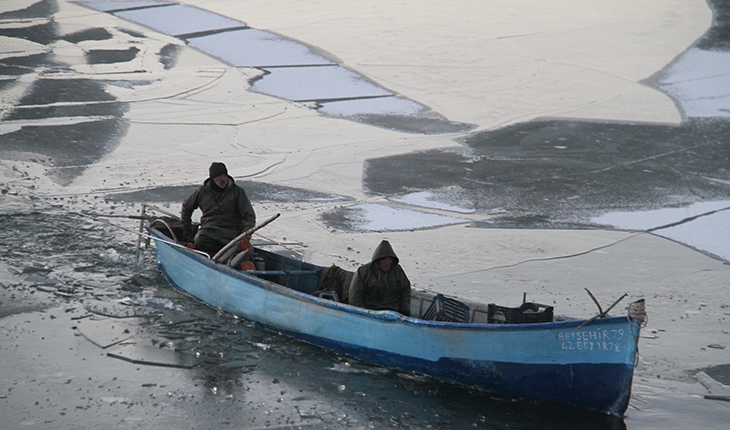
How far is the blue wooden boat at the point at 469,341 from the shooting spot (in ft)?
22.8

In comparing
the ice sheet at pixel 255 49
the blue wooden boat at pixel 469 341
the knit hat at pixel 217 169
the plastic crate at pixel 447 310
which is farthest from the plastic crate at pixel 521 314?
the ice sheet at pixel 255 49

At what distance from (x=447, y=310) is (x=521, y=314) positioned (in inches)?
35.8

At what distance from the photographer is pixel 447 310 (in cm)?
827

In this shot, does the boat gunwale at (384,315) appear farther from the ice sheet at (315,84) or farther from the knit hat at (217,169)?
the ice sheet at (315,84)

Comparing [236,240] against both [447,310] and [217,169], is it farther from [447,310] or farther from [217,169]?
[447,310]

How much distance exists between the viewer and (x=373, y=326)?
7.83 meters

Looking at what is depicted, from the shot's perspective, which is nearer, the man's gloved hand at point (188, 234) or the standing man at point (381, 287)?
the standing man at point (381, 287)

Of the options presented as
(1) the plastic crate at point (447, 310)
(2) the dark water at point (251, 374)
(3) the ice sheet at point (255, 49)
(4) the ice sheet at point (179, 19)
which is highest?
(4) the ice sheet at point (179, 19)

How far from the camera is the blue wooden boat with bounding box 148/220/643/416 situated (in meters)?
6.94

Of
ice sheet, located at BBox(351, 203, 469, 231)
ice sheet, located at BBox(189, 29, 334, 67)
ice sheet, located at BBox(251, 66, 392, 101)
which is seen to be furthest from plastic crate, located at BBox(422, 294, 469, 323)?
ice sheet, located at BBox(189, 29, 334, 67)

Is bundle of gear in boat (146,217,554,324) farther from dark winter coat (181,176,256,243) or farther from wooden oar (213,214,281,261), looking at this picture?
dark winter coat (181,176,256,243)

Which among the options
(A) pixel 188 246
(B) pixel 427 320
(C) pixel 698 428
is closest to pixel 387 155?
(A) pixel 188 246

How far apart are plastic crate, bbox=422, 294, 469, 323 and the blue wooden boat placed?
0.22ft

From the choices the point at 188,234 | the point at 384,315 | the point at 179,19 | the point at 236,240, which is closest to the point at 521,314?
the point at 384,315
